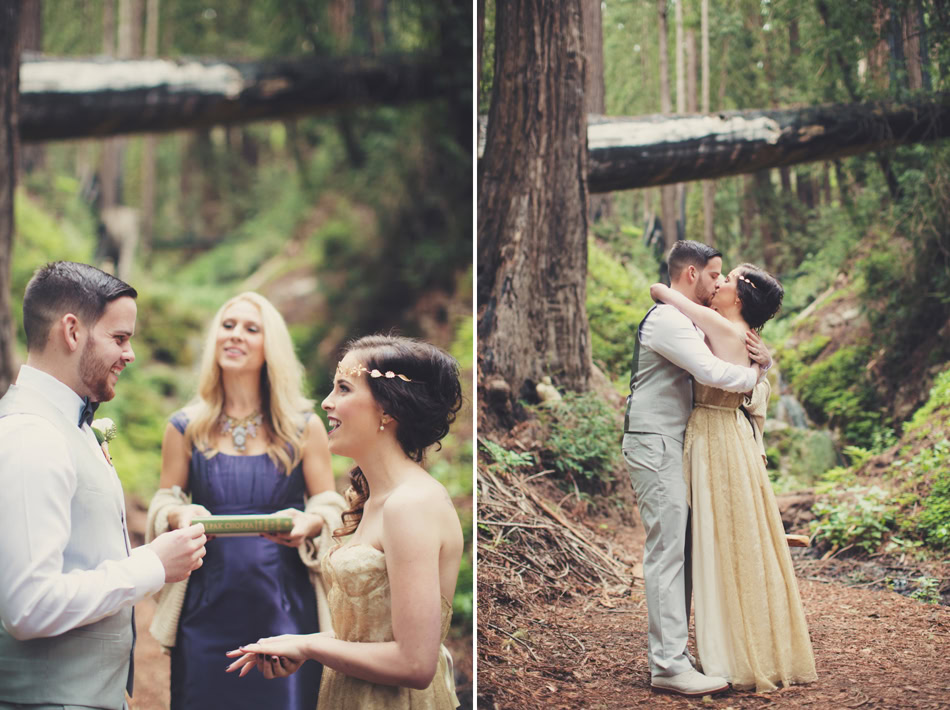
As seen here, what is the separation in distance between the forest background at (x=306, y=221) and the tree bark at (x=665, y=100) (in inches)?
61.2

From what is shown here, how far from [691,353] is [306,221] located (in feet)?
31.1

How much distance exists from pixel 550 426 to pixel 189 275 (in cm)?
963

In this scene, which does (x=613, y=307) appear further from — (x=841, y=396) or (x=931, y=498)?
(x=931, y=498)

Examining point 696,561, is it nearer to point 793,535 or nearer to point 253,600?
point 793,535

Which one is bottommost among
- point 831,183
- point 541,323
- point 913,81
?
point 541,323

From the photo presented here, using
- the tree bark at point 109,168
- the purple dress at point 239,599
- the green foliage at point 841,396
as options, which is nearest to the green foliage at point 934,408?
the green foliage at point 841,396

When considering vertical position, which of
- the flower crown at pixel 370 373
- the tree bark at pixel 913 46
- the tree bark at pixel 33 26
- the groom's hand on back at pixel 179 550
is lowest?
the groom's hand on back at pixel 179 550

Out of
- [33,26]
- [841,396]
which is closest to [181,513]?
[841,396]

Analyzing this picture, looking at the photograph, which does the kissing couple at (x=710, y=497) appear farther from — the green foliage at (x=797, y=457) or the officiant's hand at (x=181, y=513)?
the officiant's hand at (x=181, y=513)

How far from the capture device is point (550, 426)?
10.6 feet

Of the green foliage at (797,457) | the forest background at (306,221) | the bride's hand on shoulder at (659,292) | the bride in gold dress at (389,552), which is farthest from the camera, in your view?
the forest background at (306,221)

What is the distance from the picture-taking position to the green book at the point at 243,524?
2395 mm

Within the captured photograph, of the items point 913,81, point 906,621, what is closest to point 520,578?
point 906,621

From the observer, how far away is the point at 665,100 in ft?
11.1
